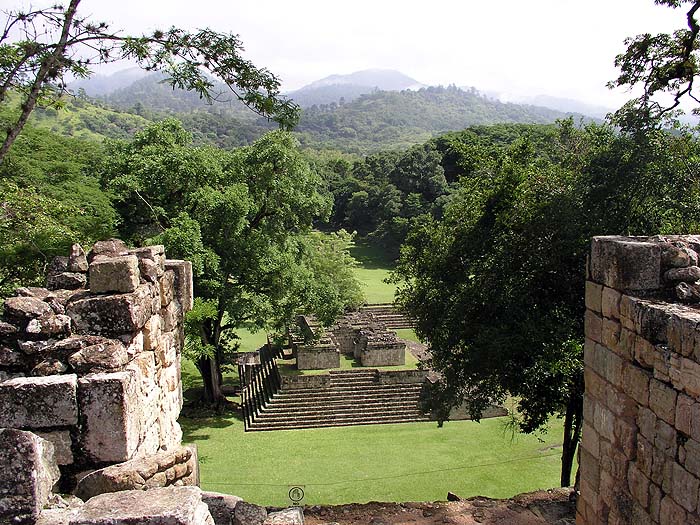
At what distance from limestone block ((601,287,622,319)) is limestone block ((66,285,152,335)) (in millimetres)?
4397

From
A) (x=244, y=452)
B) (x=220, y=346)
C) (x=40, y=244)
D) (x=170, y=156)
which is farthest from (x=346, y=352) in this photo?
(x=40, y=244)

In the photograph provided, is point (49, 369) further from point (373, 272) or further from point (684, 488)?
point (373, 272)

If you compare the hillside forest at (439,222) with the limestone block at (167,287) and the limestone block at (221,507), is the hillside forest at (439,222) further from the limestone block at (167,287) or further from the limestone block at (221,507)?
the limestone block at (221,507)

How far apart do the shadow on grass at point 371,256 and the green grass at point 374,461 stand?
2869cm

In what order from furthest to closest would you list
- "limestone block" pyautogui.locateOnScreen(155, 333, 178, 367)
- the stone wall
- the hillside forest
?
the hillside forest, "limestone block" pyautogui.locateOnScreen(155, 333, 178, 367), the stone wall

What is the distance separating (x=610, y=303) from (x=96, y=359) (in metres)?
4.70

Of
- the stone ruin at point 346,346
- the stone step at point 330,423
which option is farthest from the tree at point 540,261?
the stone ruin at point 346,346

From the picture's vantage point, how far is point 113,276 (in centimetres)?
484

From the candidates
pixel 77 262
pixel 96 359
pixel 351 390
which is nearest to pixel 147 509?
pixel 96 359

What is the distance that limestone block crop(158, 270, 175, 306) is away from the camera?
597 centimetres

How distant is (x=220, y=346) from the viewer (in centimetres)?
1916

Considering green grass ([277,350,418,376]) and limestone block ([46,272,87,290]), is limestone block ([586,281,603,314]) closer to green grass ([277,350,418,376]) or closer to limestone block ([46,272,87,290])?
limestone block ([46,272,87,290])

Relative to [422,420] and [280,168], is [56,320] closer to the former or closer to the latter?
[280,168]

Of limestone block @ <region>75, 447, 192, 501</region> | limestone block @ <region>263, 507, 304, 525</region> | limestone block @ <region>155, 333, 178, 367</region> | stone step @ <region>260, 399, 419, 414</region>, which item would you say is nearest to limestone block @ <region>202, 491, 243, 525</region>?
limestone block @ <region>263, 507, 304, 525</region>
